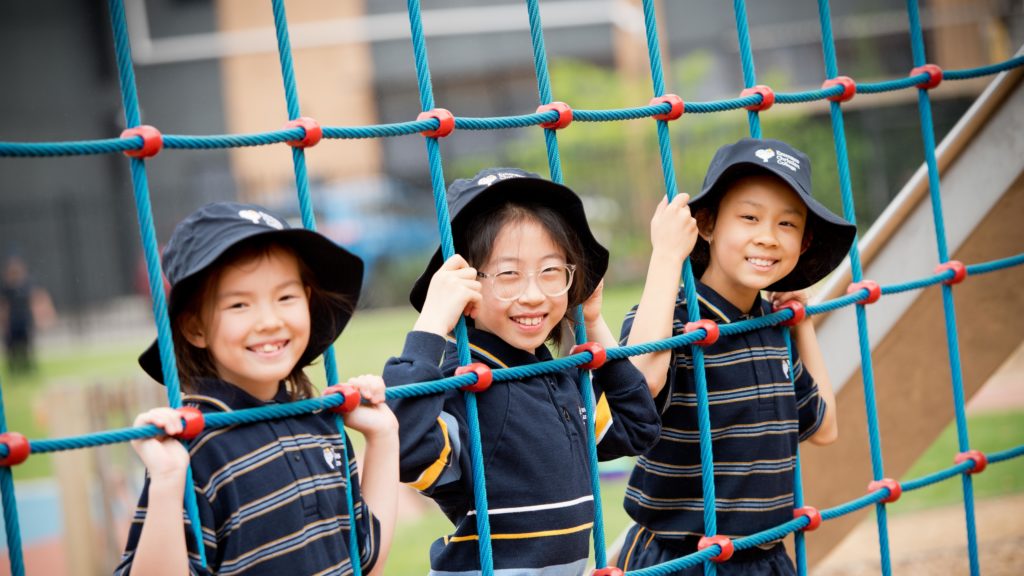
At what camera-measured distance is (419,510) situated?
Result: 614cm

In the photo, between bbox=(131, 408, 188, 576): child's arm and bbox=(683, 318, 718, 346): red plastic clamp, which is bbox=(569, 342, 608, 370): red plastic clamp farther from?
bbox=(131, 408, 188, 576): child's arm

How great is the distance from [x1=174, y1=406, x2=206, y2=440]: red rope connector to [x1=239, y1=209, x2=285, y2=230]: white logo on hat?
0.87 ft

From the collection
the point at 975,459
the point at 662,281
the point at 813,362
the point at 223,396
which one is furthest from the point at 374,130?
the point at 975,459

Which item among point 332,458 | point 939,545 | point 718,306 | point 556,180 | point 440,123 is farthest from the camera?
point 939,545

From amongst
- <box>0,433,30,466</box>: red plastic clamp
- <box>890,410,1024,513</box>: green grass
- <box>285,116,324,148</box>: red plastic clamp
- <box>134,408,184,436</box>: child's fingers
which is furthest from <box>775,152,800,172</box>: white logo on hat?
<box>890,410,1024,513</box>: green grass

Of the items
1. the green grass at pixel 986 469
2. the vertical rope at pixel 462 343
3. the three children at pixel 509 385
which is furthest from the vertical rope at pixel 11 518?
the green grass at pixel 986 469

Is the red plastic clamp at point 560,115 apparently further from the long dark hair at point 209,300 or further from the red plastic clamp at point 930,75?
the red plastic clamp at point 930,75

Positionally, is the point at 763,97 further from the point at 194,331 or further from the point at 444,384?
the point at 194,331

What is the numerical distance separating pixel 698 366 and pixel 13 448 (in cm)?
117

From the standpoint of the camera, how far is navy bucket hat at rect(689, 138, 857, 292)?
6.73 ft

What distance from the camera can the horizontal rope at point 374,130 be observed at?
4.70ft

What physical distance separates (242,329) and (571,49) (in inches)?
664

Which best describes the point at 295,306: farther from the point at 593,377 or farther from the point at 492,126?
the point at 593,377

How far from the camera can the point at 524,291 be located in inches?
70.6
